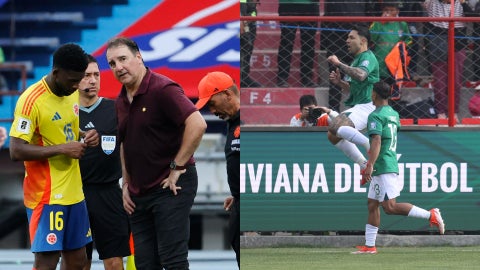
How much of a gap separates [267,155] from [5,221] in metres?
4.17

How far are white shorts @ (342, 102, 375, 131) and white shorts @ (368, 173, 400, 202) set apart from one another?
0.97 m

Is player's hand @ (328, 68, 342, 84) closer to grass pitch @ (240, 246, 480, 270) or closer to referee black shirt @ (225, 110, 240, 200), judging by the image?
grass pitch @ (240, 246, 480, 270)

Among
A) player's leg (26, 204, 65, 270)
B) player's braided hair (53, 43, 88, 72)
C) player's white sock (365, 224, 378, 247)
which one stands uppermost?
player's braided hair (53, 43, 88, 72)

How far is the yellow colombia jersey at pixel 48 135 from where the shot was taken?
269 inches

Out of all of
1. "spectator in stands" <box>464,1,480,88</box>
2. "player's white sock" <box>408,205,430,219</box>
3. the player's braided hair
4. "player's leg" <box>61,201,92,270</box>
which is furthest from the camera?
"spectator in stands" <box>464,1,480,88</box>

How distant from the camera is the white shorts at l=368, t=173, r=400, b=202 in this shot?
12.8m

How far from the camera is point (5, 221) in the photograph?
51.0 feet

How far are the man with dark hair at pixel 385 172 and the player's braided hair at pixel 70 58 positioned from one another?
20.8 feet

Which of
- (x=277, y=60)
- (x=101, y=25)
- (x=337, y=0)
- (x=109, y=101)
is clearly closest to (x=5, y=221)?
(x=101, y=25)

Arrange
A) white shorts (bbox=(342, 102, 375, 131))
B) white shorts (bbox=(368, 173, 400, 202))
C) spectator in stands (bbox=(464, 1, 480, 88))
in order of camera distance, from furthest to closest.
A: spectator in stands (bbox=(464, 1, 480, 88)), white shorts (bbox=(342, 102, 375, 131)), white shorts (bbox=(368, 173, 400, 202))

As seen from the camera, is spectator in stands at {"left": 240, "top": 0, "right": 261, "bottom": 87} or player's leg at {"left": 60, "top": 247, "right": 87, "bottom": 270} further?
spectator in stands at {"left": 240, "top": 0, "right": 261, "bottom": 87}

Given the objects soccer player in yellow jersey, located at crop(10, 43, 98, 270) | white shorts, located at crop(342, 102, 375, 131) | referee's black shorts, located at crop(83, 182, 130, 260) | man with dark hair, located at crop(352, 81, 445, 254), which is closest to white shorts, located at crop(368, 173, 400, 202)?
man with dark hair, located at crop(352, 81, 445, 254)

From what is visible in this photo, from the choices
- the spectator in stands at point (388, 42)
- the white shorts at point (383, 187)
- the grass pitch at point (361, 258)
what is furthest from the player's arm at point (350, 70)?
the grass pitch at point (361, 258)

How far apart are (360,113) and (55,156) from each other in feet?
24.2
